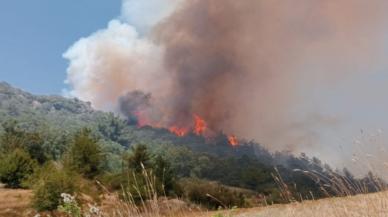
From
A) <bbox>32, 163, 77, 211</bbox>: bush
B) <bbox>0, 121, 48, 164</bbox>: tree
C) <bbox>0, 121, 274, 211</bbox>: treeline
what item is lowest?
<bbox>32, 163, 77, 211</bbox>: bush

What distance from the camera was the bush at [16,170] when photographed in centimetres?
5425

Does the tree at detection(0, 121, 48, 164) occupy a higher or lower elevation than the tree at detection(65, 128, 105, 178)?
higher

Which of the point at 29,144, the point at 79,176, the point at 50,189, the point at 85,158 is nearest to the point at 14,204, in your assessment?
the point at 79,176

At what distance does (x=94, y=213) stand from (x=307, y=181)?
594ft

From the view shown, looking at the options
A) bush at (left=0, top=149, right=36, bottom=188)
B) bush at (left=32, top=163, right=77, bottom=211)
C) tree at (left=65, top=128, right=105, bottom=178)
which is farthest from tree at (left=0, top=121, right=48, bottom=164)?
bush at (left=32, top=163, right=77, bottom=211)

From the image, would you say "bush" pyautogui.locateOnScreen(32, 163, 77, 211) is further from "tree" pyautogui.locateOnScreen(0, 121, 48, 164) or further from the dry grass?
"tree" pyautogui.locateOnScreen(0, 121, 48, 164)

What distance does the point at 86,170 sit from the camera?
56.2 meters

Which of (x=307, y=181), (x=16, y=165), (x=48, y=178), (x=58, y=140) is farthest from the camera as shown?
(x=307, y=181)

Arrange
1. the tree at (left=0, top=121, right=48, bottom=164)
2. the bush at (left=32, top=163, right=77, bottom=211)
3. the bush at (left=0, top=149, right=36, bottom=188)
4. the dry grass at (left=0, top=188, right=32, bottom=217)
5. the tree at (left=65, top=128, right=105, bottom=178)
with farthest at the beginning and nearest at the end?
1. the tree at (left=0, top=121, right=48, bottom=164)
2. the tree at (left=65, top=128, right=105, bottom=178)
3. the bush at (left=0, top=149, right=36, bottom=188)
4. the dry grass at (left=0, top=188, right=32, bottom=217)
5. the bush at (left=32, top=163, right=77, bottom=211)

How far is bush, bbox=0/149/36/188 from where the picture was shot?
54.2 meters

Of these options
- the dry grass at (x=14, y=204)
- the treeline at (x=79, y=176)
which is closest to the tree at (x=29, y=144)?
the treeline at (x=79, y=176)

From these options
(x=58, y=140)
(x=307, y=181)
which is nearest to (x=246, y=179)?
(x=307, y=181)

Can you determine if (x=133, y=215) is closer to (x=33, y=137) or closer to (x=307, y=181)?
(x=33, y=137)

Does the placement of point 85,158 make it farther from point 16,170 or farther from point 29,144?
point 29,144
